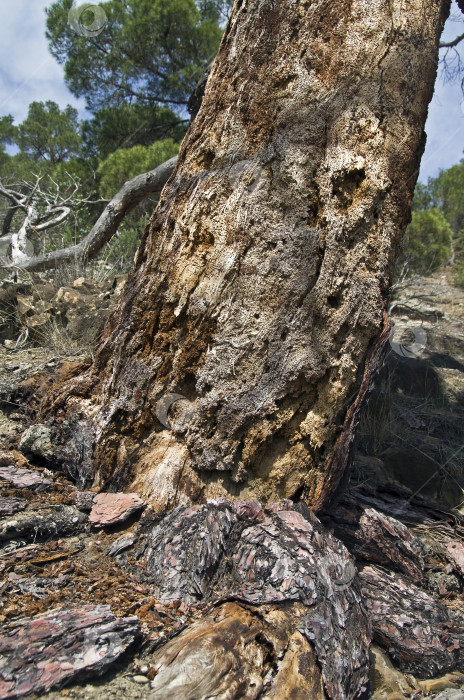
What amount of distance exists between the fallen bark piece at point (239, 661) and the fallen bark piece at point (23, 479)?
1046mm

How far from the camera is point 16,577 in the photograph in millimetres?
1676

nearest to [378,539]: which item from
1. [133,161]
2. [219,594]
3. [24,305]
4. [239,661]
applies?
[219,594]

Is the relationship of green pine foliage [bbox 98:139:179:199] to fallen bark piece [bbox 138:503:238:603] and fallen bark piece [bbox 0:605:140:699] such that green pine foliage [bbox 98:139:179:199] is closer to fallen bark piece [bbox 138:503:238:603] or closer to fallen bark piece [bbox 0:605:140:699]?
fallen bark piece [bbox 138:503:238:603]

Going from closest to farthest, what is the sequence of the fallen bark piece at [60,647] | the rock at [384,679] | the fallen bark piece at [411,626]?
the fallen bark piece at [60,647] → the rock at [384,679] → the fallen bark piece at [411,626]

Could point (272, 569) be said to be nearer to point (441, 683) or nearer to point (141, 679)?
point (141, 679)

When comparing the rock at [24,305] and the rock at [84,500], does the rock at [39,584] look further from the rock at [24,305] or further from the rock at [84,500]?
the rock at [24,305]

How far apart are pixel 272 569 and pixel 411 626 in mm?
584

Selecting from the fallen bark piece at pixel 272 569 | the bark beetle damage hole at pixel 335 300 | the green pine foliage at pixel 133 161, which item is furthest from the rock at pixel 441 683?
the green pine foliage at pixel 133 161

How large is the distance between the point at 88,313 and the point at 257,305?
2634 millimetres

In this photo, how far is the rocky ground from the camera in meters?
1.34

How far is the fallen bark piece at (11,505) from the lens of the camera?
6.55ft

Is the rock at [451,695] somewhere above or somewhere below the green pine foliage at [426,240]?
below

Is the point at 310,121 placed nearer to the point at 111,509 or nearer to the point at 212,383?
the point at 212,383

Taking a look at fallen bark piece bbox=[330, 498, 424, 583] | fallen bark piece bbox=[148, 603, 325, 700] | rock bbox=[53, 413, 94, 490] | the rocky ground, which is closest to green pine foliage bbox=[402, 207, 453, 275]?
the rocky ground
